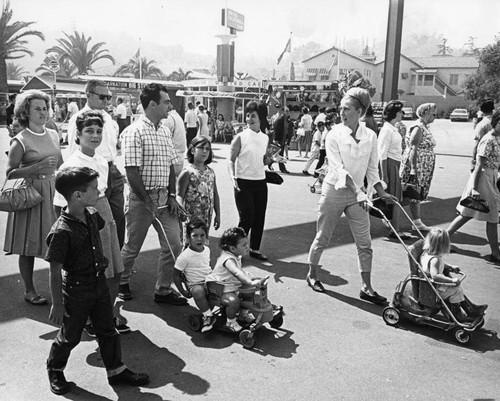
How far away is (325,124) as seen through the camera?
1256 centimetres

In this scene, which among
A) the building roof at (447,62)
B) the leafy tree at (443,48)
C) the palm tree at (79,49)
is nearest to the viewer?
the palm tree at (79,49)

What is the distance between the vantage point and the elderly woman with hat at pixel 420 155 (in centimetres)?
716

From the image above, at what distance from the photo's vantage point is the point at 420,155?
740cm

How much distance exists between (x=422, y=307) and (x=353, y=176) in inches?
53.8

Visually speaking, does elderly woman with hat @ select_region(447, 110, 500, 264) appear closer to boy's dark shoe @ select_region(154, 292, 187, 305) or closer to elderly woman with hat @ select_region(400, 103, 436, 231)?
elderly woman with hat @ select_region(400, 103, 436, 231)

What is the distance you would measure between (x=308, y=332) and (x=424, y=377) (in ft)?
3.39

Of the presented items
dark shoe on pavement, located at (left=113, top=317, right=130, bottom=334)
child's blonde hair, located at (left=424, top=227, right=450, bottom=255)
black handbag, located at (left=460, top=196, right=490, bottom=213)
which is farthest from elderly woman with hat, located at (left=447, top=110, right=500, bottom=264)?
dark shoe on pavement, located at (left=113, top=317, right=130, bottom=334)

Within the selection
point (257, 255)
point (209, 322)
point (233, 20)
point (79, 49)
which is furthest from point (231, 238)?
point (79, 49)

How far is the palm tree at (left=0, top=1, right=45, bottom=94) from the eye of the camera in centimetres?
3538

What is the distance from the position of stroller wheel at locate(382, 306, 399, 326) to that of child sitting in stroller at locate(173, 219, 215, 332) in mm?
1575

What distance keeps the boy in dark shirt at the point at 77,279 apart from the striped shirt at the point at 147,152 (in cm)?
124

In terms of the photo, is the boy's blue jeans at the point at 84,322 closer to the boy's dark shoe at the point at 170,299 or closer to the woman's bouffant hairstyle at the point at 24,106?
the boy's dark shoe at the point at 170,299

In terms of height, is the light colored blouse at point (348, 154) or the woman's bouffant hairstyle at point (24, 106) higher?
the woman's bouffant hairstyle at point (24, 106)

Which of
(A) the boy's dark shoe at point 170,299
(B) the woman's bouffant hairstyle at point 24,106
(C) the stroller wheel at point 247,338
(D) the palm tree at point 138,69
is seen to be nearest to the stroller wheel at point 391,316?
(C) the stroller wheel at point 247,338
